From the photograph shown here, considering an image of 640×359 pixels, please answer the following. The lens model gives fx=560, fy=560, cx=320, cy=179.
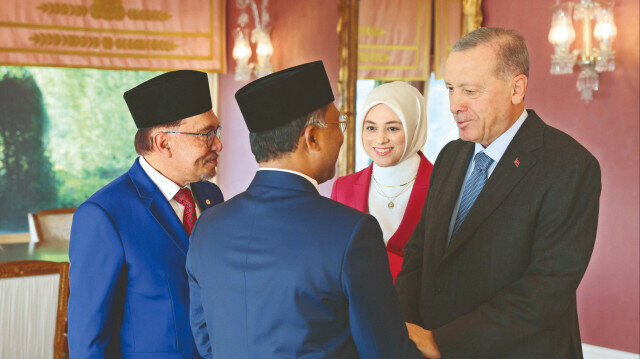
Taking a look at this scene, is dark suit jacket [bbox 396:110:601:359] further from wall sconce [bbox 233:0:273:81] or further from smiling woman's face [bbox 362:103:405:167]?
wall sconce [bbox 233:0:273:81]

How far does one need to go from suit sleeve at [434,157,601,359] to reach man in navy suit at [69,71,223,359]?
73 cm

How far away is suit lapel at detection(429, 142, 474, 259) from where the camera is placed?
1576 mm

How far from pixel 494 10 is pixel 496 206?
2.45 metres

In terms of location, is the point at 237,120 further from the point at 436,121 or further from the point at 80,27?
the point at 436,121

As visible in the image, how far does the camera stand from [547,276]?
1.31 m

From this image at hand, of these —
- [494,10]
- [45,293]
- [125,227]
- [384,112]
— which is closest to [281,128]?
[125,227]

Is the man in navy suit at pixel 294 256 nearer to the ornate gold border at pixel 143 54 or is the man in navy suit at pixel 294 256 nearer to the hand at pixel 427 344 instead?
the hand at pixel 427 344

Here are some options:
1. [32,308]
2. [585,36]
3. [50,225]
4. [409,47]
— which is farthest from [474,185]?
[50,225]

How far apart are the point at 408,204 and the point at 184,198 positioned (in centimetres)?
87

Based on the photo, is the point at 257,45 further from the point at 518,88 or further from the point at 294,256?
the point at 294,256

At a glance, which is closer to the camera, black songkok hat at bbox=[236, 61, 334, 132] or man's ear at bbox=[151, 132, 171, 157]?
black songkok hat at bbox=[236, 61, 334, 132]

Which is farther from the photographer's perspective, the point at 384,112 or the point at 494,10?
the point at 494,10

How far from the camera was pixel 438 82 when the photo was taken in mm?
3246

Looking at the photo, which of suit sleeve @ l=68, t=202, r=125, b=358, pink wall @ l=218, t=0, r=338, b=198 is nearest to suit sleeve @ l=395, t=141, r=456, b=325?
suit sleeve @ l=68, t=202, r=125, b=358
